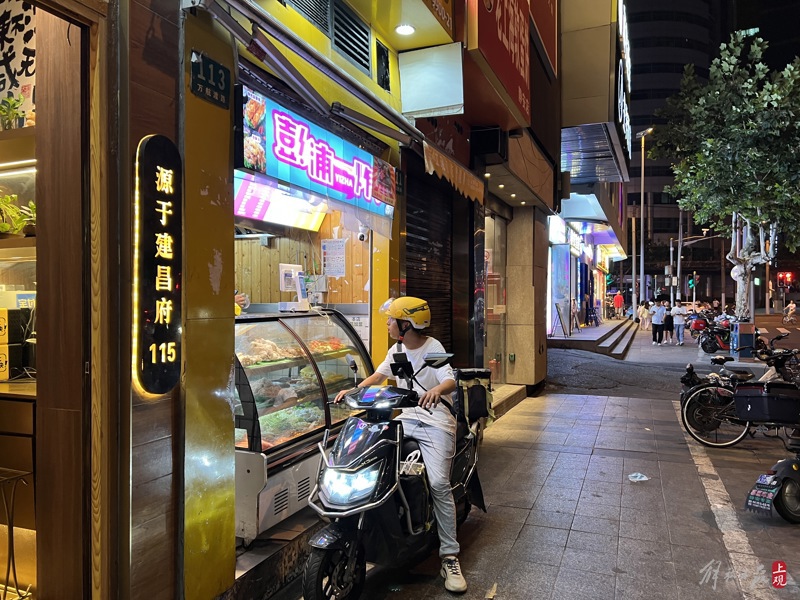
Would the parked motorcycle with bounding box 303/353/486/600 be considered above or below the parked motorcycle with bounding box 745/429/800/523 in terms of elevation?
above

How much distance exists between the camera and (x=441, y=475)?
3.83 meters

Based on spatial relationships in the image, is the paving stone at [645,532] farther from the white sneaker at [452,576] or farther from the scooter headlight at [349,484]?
the scooter headlight at [349,484]

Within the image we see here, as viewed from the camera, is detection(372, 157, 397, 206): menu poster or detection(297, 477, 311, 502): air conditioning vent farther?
detection(372, 157, 397, 206): menu poster

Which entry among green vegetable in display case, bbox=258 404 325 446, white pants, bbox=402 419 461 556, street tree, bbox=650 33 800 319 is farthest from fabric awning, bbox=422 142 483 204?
street tree, bbox=650 33 800 319

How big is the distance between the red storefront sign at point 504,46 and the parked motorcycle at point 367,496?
3.74 meters

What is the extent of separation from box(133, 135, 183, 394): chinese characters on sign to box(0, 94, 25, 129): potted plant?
1.49 m

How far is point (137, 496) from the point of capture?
2.78 m

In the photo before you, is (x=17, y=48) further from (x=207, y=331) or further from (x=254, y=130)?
(x=207, y=331)

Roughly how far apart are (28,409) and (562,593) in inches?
139

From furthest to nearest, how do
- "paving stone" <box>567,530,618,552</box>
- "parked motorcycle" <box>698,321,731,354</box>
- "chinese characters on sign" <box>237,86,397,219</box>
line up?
"parked motorcycle" <box>698,321,731,354</box>
"paving stone" <box>567,530,618,552</box>
"chinese characters on sign" <box>237,86,397,219</box>

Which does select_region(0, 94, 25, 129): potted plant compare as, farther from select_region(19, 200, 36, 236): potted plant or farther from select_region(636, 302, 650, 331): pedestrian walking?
select_region(636, 302, 650, 331): pedestrian walking

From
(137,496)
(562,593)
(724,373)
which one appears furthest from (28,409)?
(724,373)

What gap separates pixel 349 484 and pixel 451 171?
154 inches

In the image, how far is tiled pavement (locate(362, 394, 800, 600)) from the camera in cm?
391
